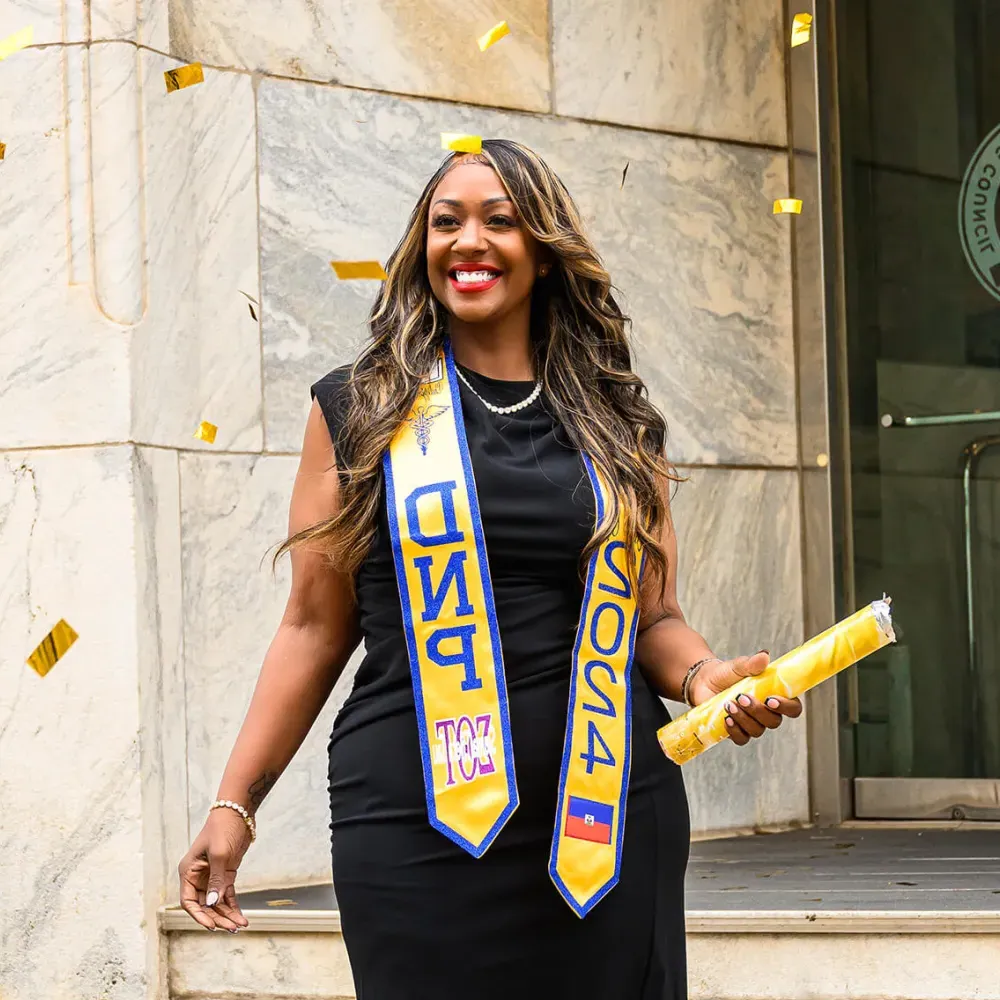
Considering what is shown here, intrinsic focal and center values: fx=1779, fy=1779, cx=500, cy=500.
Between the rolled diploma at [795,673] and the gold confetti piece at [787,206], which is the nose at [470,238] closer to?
the rolled diploma at [795,673]

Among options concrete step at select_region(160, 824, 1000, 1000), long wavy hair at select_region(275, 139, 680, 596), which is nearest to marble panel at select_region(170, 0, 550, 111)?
concrete step at select_region(160, 824, 1000, 1000)

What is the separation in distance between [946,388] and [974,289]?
34 centimetres

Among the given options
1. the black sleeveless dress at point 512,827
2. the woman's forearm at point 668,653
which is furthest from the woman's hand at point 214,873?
the woman's forearm at point 668,653

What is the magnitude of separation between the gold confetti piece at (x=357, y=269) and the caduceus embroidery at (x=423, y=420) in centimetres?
269

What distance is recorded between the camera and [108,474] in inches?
177

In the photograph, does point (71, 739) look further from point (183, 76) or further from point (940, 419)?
point (940, 419)

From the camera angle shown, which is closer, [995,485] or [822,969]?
[822,969]

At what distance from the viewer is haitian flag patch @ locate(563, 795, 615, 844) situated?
90.0 inches

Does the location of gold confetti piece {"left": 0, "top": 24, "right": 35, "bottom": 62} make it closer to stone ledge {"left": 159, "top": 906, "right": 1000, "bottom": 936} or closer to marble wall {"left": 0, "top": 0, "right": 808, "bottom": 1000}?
marble wall {"left": 0, "top": 0, "right": 808, "bottom": 1000}

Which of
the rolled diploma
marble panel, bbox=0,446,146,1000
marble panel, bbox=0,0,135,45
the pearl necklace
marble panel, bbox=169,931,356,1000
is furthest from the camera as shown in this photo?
marble panel, bbox=0,0,135,45

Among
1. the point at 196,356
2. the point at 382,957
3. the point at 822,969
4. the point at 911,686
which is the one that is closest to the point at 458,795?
the point at 382,957

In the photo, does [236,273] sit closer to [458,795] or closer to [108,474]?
[108,474]

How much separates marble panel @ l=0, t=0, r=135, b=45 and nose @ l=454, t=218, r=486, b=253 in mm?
2476

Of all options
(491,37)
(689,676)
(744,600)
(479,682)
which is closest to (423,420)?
(479,682)
